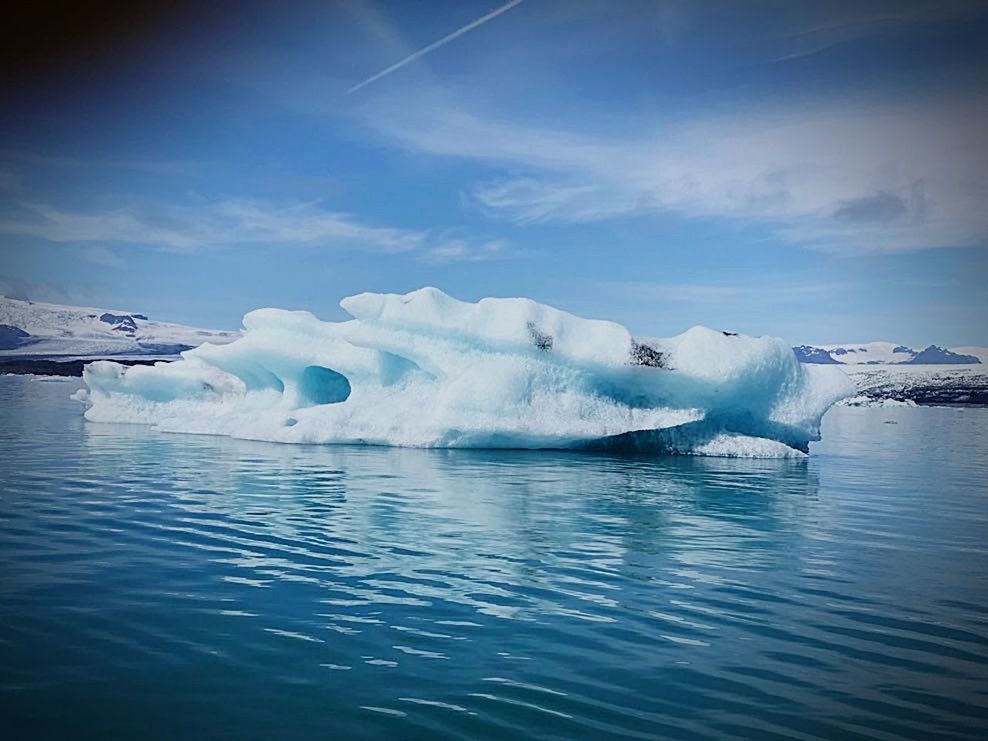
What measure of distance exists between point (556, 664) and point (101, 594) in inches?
125

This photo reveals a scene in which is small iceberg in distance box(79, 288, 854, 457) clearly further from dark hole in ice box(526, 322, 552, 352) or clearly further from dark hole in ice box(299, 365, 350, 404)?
dark hole in ice box(299, 365, 350, 404)

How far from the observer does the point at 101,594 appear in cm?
571

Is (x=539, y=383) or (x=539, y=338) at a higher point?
(x=539, y=338)

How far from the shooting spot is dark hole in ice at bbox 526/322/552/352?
16875 mm

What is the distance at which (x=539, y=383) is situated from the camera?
57.3 ft

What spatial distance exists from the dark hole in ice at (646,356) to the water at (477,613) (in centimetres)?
535

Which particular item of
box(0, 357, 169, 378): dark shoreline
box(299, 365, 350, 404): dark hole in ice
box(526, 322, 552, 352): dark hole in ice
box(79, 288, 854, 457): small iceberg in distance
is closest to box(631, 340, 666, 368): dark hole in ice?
box(79, 288, 854, 457): small iceberg in distance

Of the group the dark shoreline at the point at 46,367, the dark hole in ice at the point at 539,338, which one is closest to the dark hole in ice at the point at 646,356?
the dark hole in ice at the point at 539,338

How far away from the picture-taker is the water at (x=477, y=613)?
154 inches

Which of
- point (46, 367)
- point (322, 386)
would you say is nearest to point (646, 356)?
point (322, 386)

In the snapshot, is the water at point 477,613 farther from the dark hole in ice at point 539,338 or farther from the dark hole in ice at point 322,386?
the dark hole in ice at point 322,386

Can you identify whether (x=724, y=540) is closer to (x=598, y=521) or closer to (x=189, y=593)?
(x=598, y=521)

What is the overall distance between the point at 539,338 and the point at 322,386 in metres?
7.79

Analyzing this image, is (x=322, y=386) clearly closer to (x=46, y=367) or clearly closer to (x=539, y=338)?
(x=539, y=338)
